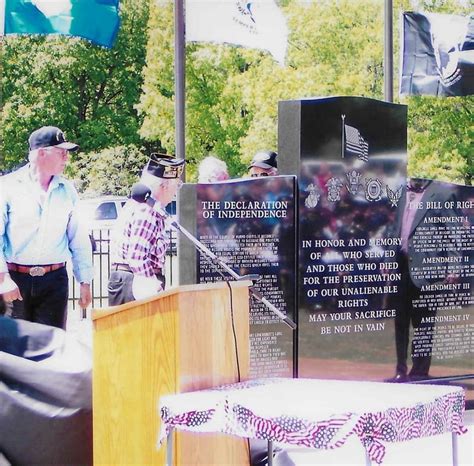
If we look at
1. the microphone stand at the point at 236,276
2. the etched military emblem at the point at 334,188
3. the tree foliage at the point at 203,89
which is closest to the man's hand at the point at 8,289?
the microphone stand at the point at 236,276

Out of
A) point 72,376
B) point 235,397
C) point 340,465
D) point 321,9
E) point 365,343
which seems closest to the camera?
point 235,397

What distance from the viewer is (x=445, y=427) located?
3.51 metres

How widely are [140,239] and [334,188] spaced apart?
142 cm

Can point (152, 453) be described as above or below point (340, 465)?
above

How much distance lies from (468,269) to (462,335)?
52 centimetres

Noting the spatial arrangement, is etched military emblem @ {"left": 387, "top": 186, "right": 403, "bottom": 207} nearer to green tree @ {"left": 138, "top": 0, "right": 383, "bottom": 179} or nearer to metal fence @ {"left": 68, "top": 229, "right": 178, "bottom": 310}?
metal fence @ {"left": 68, "top": 229, "right": 178, "bottom": 310}

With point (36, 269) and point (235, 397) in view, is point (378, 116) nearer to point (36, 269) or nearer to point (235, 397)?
Result: point (36, 269)

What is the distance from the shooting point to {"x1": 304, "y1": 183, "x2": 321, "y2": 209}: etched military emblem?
6.57 m

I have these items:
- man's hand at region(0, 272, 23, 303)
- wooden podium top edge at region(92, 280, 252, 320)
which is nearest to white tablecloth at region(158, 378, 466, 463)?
wooden podium top edge at region(92, 280, 252, 320)

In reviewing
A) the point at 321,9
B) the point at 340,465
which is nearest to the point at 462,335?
the point at 340,465

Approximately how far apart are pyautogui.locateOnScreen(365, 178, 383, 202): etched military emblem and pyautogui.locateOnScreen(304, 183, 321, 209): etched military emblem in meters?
0.45

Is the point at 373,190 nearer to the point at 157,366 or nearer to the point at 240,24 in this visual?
the point at 157,366

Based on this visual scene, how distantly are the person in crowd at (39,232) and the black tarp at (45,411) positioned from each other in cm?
190

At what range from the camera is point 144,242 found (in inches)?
259
